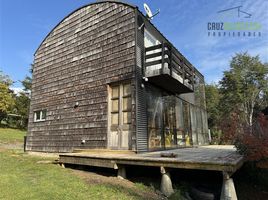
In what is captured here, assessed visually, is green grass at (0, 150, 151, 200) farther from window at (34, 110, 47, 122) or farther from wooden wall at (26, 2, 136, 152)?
window at (34, 110, 47, 122)

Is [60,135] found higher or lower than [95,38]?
lower

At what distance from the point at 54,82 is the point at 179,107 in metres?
6.87

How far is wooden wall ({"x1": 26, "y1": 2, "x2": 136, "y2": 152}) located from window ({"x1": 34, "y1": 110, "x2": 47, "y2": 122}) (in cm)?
28

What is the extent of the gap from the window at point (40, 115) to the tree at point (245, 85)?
78.1 ft

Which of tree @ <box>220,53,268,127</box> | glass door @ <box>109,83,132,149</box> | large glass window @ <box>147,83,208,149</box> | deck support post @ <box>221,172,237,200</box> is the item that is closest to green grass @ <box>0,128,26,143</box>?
glass door @ <box>109,83,132,149</box>

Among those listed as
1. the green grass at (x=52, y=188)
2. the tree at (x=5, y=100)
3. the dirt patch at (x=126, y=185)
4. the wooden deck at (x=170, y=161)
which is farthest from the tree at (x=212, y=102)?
the tree at (x=5, y=100)

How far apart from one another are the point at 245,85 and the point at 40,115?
2739cm

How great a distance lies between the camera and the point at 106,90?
8875 millimetres

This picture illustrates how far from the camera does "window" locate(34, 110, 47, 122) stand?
38.6 ft

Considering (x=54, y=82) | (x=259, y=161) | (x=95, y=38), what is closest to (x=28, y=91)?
(x=54, y=82)

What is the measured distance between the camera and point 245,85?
2984cm

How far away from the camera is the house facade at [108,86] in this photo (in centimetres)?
815

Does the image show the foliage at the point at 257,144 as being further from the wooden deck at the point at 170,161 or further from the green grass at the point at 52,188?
the green grass at the point at 52,188

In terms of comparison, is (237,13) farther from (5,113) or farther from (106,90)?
(5,113)
